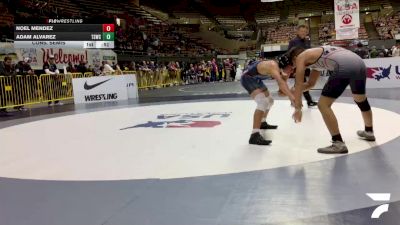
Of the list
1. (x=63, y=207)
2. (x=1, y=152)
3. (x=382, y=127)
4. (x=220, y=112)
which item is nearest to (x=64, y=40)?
(x=220, y=112)

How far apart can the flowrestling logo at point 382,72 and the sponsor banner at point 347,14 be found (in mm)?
2981

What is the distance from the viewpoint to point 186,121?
7211 millimetres

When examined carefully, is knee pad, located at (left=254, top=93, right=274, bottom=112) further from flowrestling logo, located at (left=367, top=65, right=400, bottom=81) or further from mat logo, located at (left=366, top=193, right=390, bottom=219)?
flowrestling logo, located at (left=367, top=65, right=400, bottom=81)

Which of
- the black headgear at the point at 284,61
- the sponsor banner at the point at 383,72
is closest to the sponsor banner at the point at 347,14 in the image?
the sponsor banner at the point at 383,72

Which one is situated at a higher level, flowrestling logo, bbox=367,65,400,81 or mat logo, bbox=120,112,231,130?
flowrestling logo, bbox=367,65,400,81

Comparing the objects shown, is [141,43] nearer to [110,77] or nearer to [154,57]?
[154,57]

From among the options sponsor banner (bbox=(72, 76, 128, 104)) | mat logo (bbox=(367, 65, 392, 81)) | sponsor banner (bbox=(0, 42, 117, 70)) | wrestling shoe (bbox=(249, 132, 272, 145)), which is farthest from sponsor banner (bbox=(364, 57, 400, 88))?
sponsor banner (bbox=(0, 42, 117, 70))

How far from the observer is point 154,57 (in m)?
29.8

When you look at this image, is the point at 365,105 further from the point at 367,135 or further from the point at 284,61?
the point at 284,61

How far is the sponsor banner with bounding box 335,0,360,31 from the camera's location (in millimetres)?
11688

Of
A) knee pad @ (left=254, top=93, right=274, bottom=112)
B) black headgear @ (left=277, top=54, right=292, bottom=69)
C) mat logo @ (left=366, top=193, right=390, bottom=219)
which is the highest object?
black headgear @ (left=277, top=54, right=292, bottom=69)

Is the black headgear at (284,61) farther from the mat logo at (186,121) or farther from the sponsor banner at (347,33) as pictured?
the sponsor banner at (347,33)

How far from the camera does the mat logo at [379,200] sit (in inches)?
102

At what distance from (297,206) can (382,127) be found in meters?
3.45
